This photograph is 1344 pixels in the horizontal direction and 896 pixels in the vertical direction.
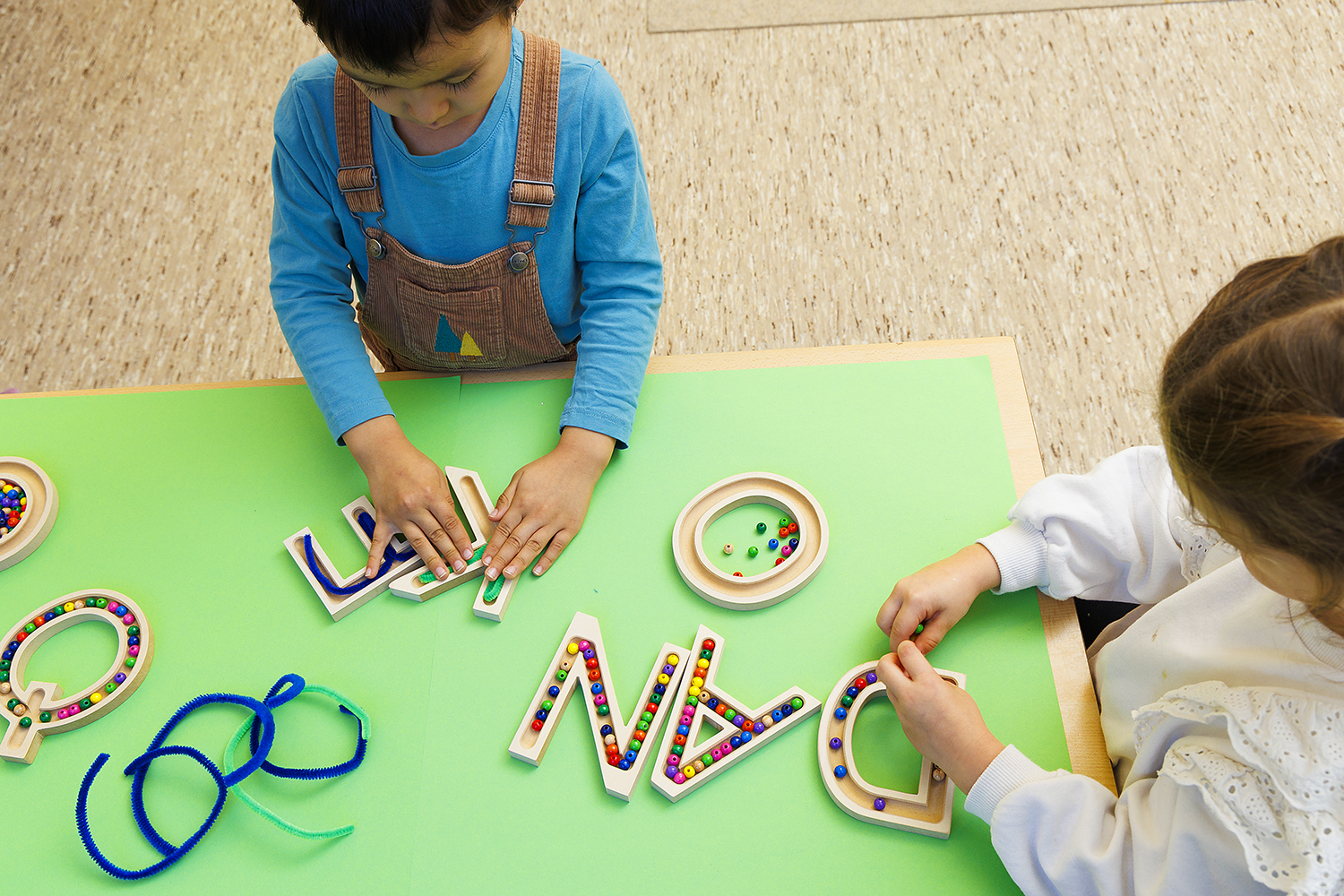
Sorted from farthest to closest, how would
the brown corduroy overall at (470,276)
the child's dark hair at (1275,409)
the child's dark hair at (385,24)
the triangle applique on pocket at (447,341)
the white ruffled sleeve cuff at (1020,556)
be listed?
the triangle applique on pocket at (447,341)
the brown corduroy overall at (470,276)
the white ruffled sleeve cuff at (1020,556)
the child's dark hair at (385,24)
the child's dark hair at (1275,409)

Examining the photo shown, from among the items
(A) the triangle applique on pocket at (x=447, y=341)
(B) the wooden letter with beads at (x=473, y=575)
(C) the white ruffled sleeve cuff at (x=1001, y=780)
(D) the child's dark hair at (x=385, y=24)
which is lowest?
(C) the white ruffled sleeve cuff at (x=1001, y=780)

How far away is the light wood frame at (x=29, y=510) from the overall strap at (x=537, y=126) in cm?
53

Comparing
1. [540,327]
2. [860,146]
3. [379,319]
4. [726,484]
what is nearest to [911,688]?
[726,484]

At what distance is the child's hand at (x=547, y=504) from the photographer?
83 cm

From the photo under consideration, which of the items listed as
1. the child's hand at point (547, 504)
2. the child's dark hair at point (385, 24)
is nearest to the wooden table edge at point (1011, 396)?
the child's hand at point (547, 504)

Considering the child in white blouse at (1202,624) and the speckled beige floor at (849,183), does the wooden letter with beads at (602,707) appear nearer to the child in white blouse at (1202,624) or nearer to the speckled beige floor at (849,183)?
the child in white blouse at (1202,624)

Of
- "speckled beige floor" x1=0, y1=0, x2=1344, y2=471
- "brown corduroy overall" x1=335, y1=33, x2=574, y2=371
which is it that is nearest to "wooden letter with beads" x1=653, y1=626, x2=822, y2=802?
"brown corduroy overall" x1=335, y1=33, x2=574, y2=371

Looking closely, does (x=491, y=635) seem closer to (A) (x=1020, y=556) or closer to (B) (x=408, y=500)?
(B) (x=408, y=500)

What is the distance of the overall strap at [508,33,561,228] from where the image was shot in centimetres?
86

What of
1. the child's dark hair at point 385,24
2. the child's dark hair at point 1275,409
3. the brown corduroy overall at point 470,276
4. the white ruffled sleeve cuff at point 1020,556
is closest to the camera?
the child's dark hair at point 1275,409

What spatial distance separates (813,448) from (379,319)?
52 centimetres

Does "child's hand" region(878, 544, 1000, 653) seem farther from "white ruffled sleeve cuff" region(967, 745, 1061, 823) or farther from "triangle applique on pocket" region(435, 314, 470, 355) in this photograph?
"triangle applique on pocket" region(435, 314, 470, 355)

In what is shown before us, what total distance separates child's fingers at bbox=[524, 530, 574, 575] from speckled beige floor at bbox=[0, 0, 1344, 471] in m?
0.88

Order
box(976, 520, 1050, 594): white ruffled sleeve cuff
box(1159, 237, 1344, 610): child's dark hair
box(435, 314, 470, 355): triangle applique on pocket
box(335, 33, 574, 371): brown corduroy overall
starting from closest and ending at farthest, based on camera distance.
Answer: box(1159, 237, 1344, 610): child's dark hair → box(976, 520, 1050, 594): white ruffled sleeve cuff → box(335, 33, 574, 371): brown corduroy overall → box(435, 314, 470, 355): triangle applique on pocket
